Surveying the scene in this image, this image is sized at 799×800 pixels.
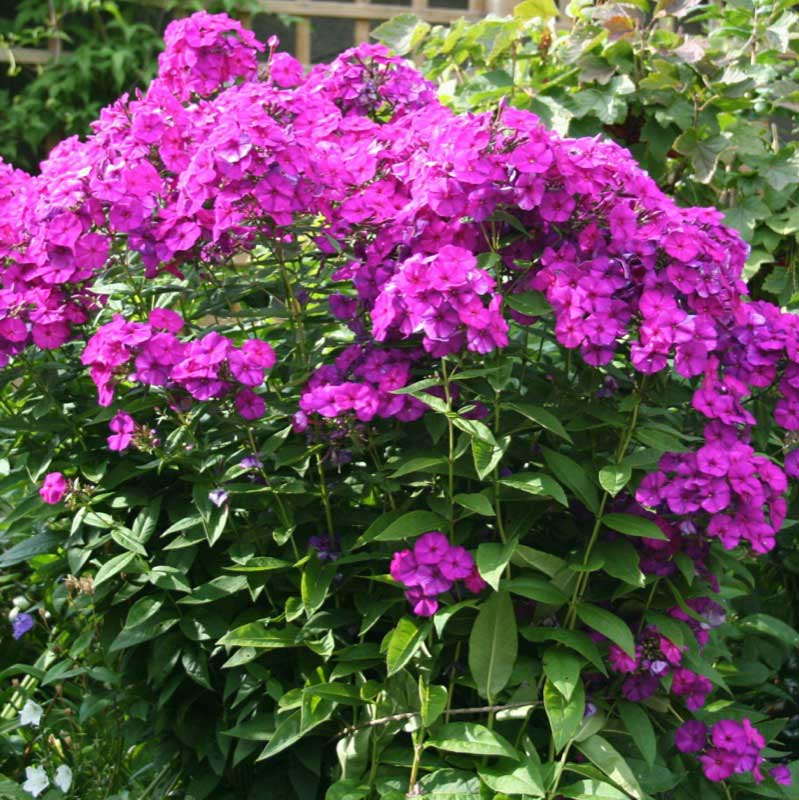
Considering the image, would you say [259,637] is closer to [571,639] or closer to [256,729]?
[256,729]

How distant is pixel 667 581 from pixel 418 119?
835 millimetres

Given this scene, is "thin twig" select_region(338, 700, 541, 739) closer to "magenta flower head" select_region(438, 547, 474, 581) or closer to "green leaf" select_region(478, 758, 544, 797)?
"green leaf" select_region(478, 758, 544, 797)

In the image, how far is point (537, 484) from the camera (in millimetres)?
1872

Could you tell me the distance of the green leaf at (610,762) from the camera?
1877mm

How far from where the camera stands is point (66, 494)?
210 cm

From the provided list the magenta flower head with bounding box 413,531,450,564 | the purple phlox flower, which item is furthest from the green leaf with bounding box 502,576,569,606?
the purple phlox flower

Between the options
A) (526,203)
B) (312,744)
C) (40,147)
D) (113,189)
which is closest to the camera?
(526,203)

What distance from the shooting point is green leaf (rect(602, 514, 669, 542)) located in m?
1.88

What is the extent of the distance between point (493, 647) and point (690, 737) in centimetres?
41

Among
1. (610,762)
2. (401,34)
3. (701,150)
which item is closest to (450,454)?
(610,762)

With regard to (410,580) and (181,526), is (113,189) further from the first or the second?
(410,580)

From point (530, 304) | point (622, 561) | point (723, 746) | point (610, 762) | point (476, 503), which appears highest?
point (530, 304)

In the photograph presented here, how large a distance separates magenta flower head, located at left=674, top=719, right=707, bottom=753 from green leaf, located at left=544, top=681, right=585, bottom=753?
0.89 feet

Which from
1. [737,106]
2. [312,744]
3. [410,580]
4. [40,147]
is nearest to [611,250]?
[410,580]
